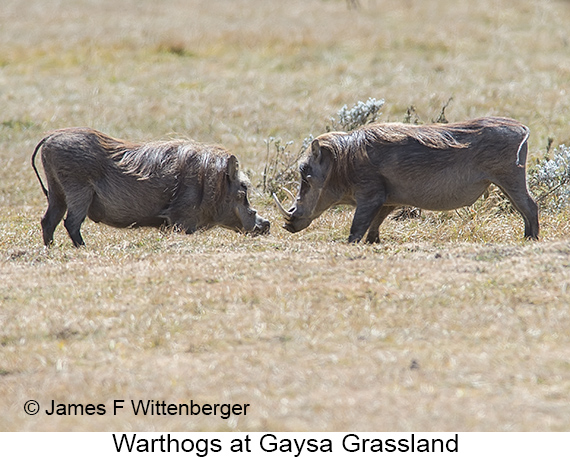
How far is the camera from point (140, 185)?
810cm

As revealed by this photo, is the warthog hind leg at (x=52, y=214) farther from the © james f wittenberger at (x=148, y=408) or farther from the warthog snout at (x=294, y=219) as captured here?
the © james f wittenberger at (x=148, y=408)

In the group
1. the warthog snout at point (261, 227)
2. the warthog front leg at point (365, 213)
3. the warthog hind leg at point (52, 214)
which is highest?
the warthog front leg at point (365, 213)

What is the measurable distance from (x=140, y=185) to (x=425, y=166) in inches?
104

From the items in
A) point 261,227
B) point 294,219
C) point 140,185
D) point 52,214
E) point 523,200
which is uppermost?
point 523,200

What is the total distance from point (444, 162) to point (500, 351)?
325 cm

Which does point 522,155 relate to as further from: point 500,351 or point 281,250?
point 500,351

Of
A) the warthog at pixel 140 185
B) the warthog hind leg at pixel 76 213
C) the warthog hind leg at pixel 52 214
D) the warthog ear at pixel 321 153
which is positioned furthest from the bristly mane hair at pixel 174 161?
the warthog ear at pixel 321 153

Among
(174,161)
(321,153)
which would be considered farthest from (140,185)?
(321,153)

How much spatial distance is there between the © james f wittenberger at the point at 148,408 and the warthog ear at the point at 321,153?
13.5 ft

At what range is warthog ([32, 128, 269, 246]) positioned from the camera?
7816 millimetres

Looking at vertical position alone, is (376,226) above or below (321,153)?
below

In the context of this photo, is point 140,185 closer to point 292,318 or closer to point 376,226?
point 376,226

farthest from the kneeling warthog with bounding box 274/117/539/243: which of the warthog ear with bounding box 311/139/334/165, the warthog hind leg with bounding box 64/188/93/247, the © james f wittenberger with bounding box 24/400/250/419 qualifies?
the © james f wittenberger with bounding box 24/400/250/419

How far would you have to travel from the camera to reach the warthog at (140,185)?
25.6 ft
